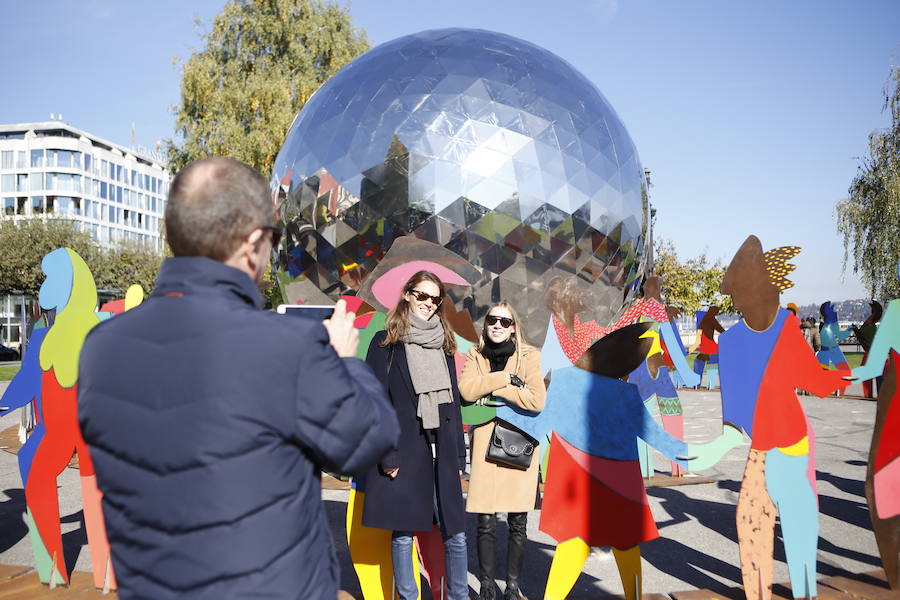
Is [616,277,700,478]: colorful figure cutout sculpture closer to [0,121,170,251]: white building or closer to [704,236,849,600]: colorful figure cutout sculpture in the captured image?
[704,236,849,600]: colorful figure cutout sculpture

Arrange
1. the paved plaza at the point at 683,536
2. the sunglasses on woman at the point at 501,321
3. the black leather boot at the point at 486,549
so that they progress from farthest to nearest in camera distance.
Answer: the paved plaza at the point at 683,536 → the sunglasses on woman at the point at 501,321 → the black leather boot at the point at 486,549

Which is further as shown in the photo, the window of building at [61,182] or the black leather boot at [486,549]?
the window of building at [61,182]

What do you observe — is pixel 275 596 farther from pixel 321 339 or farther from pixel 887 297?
pixel 887 297

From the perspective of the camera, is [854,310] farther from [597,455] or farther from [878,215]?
[597,455]

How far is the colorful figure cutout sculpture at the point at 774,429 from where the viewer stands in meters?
4.27

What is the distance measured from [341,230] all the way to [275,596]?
4.90 m

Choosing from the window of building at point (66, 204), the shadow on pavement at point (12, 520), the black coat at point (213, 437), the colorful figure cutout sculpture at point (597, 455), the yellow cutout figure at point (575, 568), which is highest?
the window of building at point (66, 204)

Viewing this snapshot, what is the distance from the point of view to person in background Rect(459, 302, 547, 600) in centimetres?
422

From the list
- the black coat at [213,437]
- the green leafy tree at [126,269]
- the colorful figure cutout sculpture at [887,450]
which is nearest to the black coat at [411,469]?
the black coat at [213,437]

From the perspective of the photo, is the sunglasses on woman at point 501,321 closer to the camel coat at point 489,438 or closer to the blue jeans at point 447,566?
the camel coat at point 489,438

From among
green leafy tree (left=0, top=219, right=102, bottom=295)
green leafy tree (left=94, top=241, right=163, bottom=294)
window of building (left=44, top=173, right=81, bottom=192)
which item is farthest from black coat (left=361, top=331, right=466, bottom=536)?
window of building (left=44, top=173, right=81, bottom=192)

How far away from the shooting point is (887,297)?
2338 centimetres

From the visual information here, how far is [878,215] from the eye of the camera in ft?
Answer: 75.0

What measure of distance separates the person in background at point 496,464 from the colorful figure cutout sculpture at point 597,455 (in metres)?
0.12
